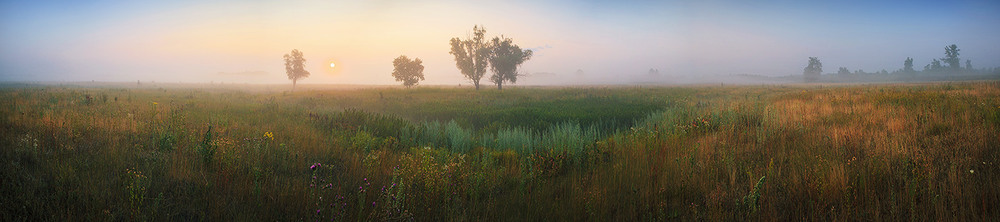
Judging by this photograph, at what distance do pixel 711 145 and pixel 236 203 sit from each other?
644cm

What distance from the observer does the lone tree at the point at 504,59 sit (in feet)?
152

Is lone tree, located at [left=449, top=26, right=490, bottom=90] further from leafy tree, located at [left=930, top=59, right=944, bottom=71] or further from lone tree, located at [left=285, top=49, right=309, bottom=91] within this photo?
leafy tree, located at [left=930, top=59, right=944, bottom=71]

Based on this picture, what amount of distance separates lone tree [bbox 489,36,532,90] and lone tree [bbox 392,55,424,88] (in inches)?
543

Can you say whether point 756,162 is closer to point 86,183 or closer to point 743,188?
point 743,188

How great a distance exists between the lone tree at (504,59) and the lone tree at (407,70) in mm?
13797

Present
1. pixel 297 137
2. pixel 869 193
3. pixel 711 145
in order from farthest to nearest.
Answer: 1. pixel 297 137
2. pixel 711 145
3. pixel 869 193

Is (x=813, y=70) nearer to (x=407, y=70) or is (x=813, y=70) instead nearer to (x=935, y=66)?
(x=935, y=66)

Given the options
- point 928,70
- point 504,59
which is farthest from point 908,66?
point 504,59

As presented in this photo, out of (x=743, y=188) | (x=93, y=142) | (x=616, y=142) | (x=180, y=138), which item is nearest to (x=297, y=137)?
(x=180, y=138)

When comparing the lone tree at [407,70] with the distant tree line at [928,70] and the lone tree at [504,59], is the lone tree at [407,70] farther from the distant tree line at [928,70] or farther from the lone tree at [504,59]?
the distant tree line at [928,70]

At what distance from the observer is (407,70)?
54562mm

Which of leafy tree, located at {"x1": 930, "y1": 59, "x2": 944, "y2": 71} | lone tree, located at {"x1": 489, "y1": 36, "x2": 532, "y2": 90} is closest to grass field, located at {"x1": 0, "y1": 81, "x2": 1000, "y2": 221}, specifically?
lone tree, located at {"x1": 489, "y1": 36, "x2": 532, "y2": 90}

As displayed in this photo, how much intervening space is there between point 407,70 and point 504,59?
16.7 metres

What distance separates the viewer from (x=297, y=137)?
7152 mm
